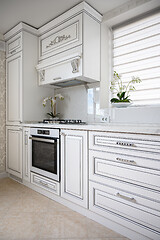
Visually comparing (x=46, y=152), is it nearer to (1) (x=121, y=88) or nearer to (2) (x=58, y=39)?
(1) (x=121, y=88)

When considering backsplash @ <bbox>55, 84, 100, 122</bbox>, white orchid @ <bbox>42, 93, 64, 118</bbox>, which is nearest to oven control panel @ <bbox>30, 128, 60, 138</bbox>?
white orchid @ <bbox>42, 93, 64, 118</bbox>

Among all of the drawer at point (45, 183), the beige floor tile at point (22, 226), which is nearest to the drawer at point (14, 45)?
the drawer at point (45, 183)

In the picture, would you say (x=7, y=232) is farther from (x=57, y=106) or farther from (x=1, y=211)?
(x=57, y=106)

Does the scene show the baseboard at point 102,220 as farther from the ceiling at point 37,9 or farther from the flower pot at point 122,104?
the ceiling at point 37,9

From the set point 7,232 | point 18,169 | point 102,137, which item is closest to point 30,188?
point 18,169

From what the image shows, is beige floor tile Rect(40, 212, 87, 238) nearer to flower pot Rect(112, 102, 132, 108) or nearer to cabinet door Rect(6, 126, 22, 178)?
cabinet door Rect(6, 126, 22, 178)

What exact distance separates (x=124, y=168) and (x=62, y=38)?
1.90m

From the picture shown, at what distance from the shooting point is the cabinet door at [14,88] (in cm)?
266

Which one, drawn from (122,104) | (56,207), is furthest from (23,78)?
(56,207)

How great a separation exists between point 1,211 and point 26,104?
1.46 m

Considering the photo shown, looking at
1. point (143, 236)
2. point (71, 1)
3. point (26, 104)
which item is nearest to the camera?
point (143, 236)

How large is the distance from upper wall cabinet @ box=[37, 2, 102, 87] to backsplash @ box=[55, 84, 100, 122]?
6.2 inches

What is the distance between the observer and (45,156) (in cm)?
217

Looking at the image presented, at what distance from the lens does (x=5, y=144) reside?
9.76ft
